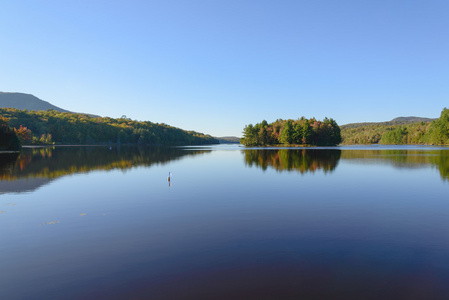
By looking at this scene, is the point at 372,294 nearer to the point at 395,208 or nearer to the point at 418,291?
the point at 418,291

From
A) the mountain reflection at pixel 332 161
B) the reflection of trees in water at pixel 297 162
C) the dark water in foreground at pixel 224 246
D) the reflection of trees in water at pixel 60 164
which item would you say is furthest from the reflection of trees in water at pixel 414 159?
the reflection of trees in water at pixel 60 164

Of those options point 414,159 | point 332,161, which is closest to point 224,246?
point 332,161

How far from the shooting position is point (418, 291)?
812cm

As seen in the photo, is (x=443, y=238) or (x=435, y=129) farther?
(x=435, y=129)

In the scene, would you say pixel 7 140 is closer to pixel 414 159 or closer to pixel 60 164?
pixel 60 164

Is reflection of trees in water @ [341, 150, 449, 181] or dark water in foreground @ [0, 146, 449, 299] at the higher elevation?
reflection of trees in water @ [341, 150, 449, 181]

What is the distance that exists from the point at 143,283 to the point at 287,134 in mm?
188156

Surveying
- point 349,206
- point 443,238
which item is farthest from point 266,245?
point 349,206

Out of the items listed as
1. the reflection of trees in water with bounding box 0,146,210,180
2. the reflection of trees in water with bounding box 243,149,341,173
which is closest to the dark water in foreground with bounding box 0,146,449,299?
the reflection of trees in water with bounding box 0,146,210,180

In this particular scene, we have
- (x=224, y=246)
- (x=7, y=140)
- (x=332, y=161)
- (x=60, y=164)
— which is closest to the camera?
(x=224, y=246)

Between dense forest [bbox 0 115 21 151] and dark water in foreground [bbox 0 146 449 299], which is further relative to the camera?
dense forest [bbox 0 115 21 151]

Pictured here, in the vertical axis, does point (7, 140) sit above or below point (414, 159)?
above

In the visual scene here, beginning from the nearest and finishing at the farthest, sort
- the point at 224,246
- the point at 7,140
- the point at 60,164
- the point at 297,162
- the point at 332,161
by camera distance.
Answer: the point at 224,246
the point at 60,164
the point at 297,162
the point at 332,161
the point at 7,140

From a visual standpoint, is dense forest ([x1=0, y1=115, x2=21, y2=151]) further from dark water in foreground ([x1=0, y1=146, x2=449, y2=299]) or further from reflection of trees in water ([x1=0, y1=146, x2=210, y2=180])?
dark water in foreground ([x1=0, y1=146, x2=449, y2=299])
